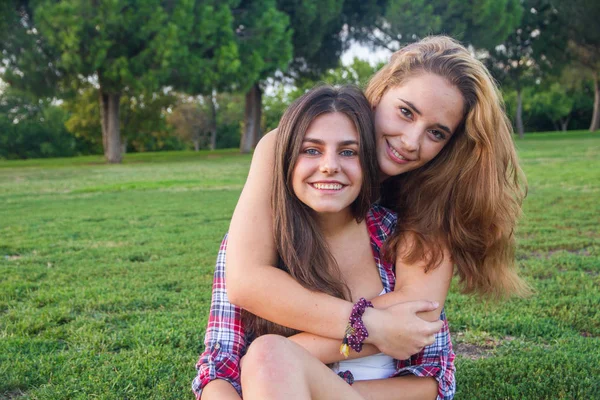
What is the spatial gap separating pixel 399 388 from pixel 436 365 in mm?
210

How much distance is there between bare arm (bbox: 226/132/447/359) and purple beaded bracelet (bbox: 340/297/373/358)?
0.07 feet

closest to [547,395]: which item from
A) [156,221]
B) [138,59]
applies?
[156,221]

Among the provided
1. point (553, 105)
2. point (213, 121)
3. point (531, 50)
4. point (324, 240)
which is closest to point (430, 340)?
point (324, 240)

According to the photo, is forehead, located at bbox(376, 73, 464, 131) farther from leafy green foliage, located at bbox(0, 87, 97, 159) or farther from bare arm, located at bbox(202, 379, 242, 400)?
leafy green foliage, located at bbox(0, 87, 97, 159)

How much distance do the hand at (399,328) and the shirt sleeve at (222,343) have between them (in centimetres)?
50

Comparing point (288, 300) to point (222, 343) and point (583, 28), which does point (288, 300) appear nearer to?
point (222, 343)

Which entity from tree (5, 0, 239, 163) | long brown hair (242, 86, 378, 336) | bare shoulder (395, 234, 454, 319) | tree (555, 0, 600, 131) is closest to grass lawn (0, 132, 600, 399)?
bare shoulder (395, 234, 454, 319)

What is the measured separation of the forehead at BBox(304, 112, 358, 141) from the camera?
213 centimetres

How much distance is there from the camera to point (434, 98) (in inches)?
93.4

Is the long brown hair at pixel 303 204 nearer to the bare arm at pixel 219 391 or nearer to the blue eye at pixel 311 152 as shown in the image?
the blue eye at pixel 311 152

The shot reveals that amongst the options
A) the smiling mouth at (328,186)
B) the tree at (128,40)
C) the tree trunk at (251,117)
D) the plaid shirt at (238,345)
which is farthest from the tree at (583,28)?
the smiling mouth at (328,186)

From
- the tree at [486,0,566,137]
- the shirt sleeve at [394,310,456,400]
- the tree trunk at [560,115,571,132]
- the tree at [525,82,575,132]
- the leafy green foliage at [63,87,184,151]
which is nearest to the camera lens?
the shirt sleeve at [394,310,456,400]

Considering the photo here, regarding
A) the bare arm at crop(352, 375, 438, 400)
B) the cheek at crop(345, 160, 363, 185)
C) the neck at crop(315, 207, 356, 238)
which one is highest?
the cheek at crop(345, 160, 363, 185)

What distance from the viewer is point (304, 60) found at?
31.4 m
